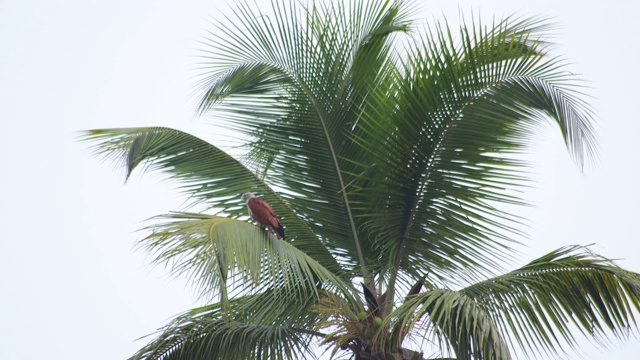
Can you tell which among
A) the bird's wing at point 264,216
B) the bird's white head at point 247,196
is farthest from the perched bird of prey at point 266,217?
the bird's white head at point 247,196

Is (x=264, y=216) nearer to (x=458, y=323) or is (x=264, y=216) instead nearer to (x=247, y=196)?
(x=247, y=196)

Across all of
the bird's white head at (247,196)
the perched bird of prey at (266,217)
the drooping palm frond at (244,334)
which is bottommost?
the drooping palm frond at (244,334)

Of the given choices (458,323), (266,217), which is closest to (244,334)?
(266,217)

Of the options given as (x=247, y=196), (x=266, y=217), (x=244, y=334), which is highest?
(x=247, y=196)

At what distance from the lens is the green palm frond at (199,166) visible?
23.7 ft

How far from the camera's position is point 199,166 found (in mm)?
7277

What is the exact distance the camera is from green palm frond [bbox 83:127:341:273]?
7.21 m

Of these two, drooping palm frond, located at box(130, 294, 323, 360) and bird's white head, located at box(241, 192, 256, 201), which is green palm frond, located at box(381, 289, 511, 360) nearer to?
drooping palm frond, located at box(130, 294, 323, 360)

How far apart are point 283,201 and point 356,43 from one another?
4.89 ft

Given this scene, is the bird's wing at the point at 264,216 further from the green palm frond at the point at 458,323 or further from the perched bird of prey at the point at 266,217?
the green palm frond at the point at 458,323

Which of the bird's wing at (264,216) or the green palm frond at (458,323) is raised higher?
the bird's wing at (264,216)

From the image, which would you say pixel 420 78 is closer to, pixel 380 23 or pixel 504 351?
pixel 380 23

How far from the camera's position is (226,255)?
16.7 ft

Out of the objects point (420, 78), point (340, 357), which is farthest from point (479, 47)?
point (340, 357)
